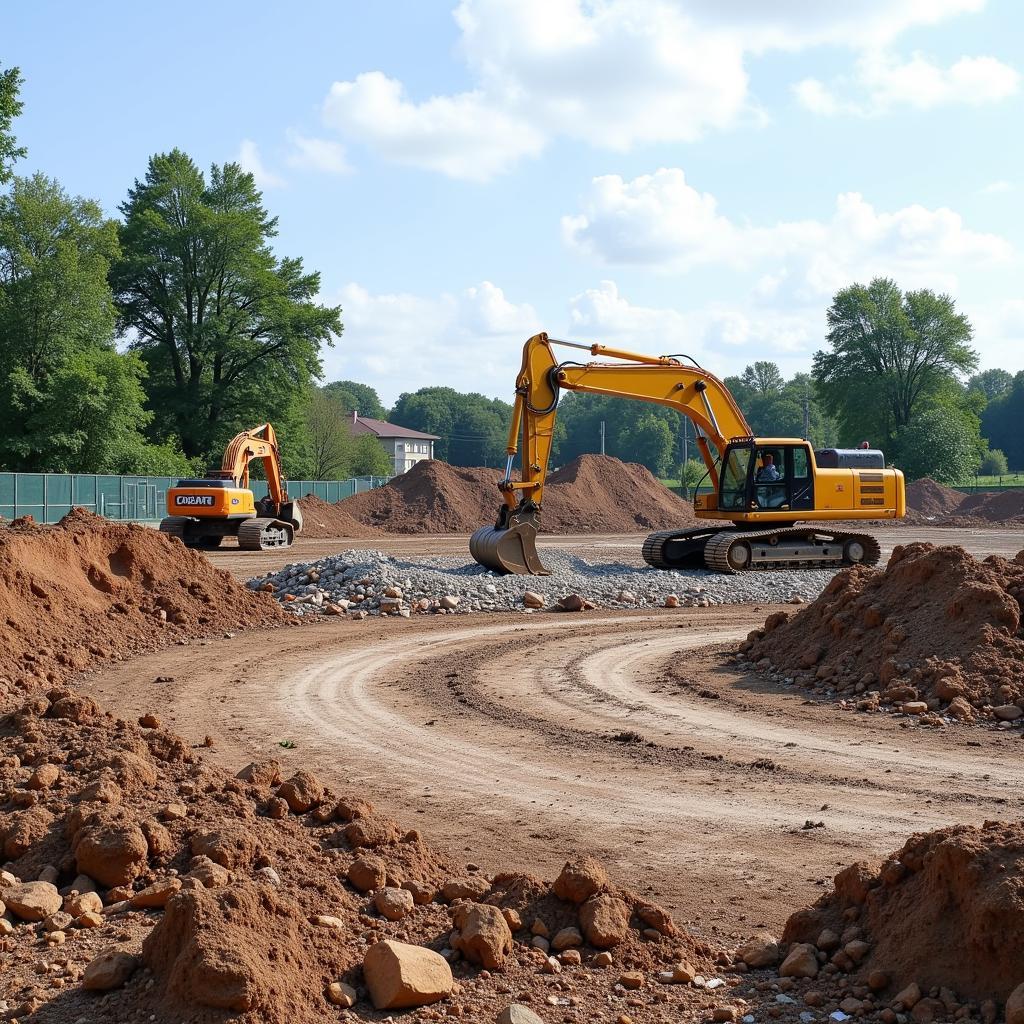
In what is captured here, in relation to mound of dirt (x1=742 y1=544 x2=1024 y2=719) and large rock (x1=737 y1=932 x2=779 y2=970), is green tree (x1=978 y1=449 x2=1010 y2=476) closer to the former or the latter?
mound of dirt (x1=742 y1=544 x2=1024 y2=719)

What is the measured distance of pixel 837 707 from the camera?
11.5 meters

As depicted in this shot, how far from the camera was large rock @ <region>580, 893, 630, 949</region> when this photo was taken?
5.09 m

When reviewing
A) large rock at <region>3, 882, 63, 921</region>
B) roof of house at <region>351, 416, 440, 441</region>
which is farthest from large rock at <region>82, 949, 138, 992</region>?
roof of house at <region>351, 416, 440, 441</region>

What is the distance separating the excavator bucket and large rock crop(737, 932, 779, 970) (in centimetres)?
1672

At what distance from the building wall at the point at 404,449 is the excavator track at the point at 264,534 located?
93843 mm

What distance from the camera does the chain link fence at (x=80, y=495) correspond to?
127 feet

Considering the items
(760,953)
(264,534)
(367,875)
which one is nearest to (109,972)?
(367,875)

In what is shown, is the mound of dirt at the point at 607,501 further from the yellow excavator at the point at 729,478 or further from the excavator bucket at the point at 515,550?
the excavator bucket at the point at 515,550

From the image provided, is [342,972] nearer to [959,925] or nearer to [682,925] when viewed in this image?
[682,925]

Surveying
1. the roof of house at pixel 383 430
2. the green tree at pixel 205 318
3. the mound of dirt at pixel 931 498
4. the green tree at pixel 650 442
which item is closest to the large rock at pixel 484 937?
the green tree at pixel 205 318

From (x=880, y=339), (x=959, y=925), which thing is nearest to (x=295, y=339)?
(x=880, y=339)

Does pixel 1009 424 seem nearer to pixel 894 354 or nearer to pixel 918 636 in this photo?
pixel 894 354

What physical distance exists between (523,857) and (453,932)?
1.76 m

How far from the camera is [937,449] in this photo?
69688 mm
